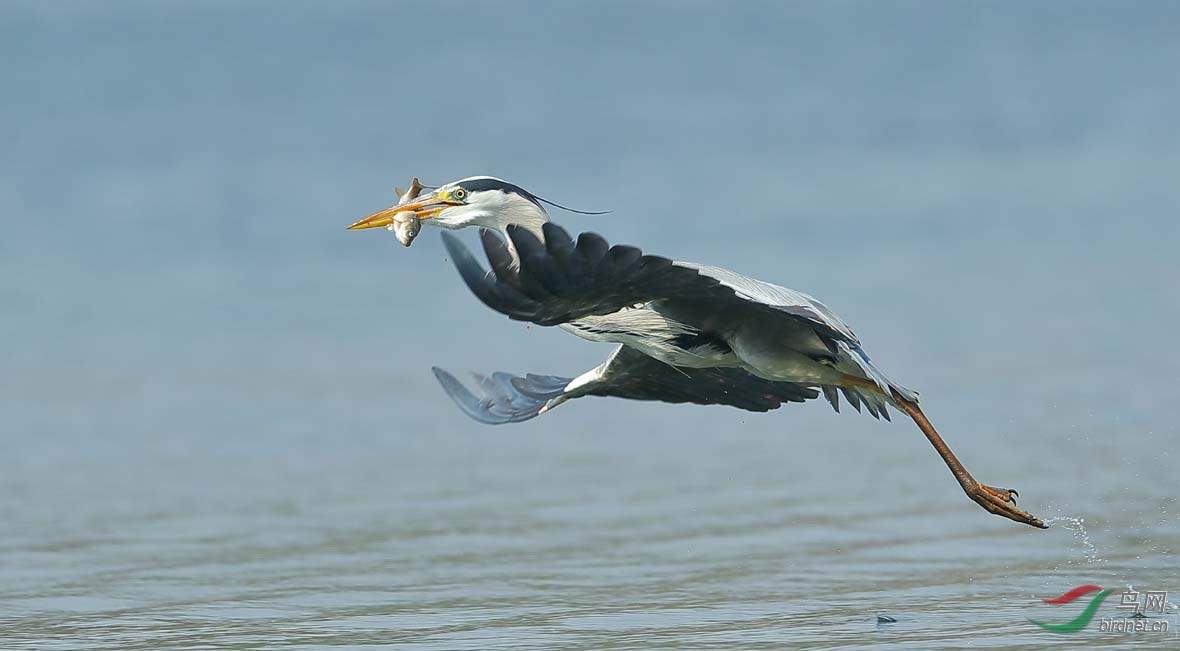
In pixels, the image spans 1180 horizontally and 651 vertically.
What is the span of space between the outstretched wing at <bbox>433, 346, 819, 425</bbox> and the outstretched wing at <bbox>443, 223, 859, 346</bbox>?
1210 mm

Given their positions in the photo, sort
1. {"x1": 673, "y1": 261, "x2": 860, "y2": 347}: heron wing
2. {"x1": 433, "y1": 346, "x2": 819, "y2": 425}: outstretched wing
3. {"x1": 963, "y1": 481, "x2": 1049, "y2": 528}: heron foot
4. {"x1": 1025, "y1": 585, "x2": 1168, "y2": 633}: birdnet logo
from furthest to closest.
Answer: {"x1": 433, "y1": 346, "x2": 819, "y2": 425}: outstretched wing
{"x1": 963, "y1": 481, "x2": 1049, "y2": 528}: heron foot
{"x1": 1025, "y1": 585, "x2": 1168, "y2": 633}: birdnet logo
{"x1": 673, "y1": 261, "x2": 860, "y2": 347}: heron wing

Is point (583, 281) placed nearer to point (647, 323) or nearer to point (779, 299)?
point (779, 299)

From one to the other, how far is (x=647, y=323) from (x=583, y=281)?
1.04 meters

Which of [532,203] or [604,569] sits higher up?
[532,203]

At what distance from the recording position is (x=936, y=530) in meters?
10.4

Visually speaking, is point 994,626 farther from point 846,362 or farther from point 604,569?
point 604,569

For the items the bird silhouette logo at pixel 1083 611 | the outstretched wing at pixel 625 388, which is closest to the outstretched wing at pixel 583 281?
the outstretched wing at pixel 625 388

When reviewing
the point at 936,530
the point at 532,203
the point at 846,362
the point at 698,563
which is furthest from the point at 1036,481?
the point at 532,203

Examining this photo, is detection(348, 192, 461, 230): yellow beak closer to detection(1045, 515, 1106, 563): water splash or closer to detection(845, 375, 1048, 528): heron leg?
detection(845, 375, 1048, 528): heron leg

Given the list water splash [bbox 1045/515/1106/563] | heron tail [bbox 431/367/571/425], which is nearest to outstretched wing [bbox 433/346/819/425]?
heron tail [bbox 431/367/571/425]

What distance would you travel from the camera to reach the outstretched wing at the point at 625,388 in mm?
9328

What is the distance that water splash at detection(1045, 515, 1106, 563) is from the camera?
31.6 ft

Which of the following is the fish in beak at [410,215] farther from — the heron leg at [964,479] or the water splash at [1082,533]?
the water splash at [1082,533]

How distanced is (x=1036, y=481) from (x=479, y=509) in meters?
3.11
